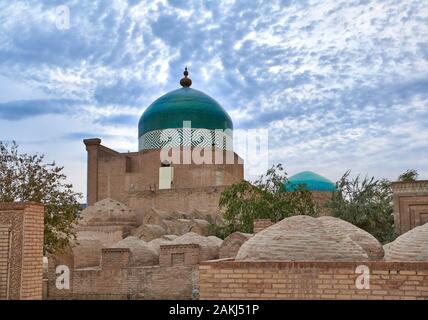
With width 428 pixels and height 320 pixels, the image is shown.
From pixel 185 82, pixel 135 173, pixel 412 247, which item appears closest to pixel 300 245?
pixel 412 247

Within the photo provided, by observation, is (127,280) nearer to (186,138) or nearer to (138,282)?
(138,282)

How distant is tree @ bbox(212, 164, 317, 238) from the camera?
72.3 ft

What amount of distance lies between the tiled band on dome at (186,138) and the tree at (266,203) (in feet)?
31.7

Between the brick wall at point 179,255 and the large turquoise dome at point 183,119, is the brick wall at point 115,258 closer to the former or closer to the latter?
the brick wall at point 179,255

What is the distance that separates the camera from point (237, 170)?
111 ft

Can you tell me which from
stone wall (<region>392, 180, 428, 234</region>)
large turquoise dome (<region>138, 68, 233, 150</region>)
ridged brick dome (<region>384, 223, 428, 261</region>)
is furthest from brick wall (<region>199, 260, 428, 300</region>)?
large turquoise dome (<region>138, 68, 233, 150</region>)

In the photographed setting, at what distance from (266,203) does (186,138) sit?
11.9m

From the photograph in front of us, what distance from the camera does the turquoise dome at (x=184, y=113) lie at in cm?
3338

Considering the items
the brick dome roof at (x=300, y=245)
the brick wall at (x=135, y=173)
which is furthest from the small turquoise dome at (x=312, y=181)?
the brick dome roof at (x=300, y=245)

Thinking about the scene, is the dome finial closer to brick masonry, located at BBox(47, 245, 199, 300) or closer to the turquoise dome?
the turquoise dome

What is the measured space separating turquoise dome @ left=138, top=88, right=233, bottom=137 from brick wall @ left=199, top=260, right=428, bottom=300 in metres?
26.7

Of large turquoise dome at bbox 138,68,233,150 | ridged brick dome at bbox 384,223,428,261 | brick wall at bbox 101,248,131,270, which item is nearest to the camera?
ridged brick dome at bbox 384,223,428,261

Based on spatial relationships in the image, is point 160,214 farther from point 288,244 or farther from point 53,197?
point 288,244
